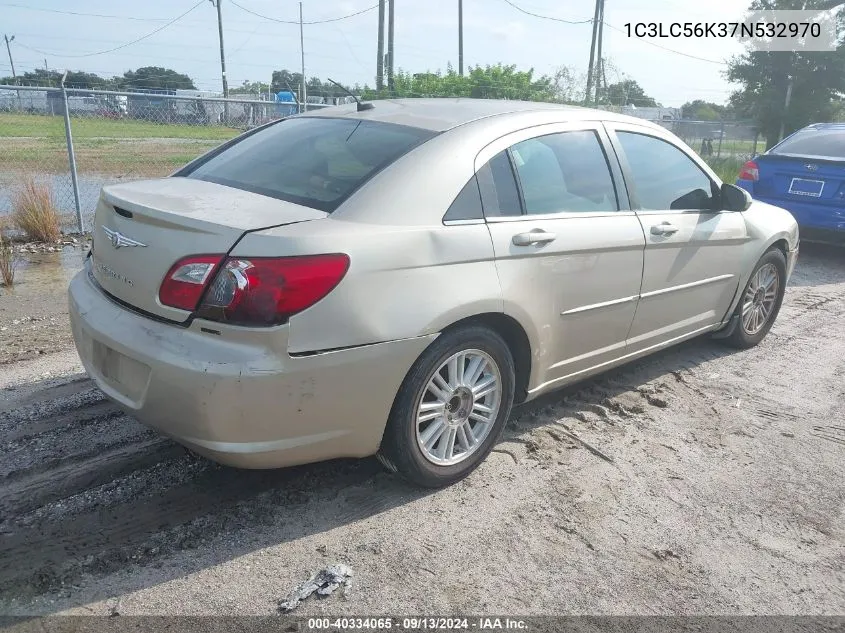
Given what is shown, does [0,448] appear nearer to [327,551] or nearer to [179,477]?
[179,477]

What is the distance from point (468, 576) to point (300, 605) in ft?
2.11

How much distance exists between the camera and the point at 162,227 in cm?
280

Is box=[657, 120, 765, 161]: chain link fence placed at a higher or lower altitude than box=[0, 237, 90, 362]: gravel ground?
higher

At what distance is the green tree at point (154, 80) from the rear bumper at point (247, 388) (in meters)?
25.2


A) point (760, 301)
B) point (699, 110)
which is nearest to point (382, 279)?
point (760, 301)

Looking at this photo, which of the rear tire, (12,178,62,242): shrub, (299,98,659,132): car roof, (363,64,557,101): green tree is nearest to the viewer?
(299,98,659,132): car roof

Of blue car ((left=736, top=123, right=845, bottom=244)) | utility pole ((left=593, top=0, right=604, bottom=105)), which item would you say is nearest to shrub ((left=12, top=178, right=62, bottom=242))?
blue car ((left=736, top=123, right=845, bottom=244))

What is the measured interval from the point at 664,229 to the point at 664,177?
0.44 m

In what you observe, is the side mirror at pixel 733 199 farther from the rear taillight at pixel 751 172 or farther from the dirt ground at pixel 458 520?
the rear taillight at pixel 751 172

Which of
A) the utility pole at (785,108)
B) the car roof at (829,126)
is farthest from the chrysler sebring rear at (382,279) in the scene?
the utility pole at (785,108)

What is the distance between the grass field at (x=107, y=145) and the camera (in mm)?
12461

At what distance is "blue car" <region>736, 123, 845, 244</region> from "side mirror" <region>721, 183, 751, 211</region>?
4446 mm

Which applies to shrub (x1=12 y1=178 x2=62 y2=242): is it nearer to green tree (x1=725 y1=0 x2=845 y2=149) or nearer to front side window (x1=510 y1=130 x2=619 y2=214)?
front side window (x1=510 y1=130 x2=619 y2=214)

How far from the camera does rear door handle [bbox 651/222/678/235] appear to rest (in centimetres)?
410
